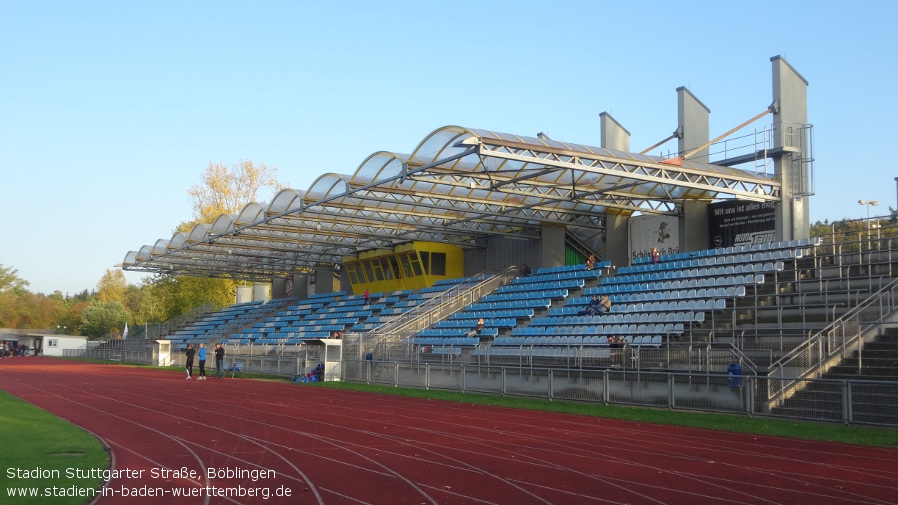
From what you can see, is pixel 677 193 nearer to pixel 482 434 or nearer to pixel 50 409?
pixel 482 434

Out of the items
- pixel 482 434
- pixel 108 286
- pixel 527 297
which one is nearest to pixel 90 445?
pixel 482 434

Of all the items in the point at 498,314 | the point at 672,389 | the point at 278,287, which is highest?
the point at 278,287

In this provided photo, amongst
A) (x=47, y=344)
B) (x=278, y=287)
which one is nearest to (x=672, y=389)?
(x=278, y=287)

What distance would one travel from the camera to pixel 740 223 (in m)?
31.5

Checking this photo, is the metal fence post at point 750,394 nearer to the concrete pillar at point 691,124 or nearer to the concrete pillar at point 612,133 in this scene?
the concrete pillar at point 691,124

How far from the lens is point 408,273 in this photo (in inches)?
1861

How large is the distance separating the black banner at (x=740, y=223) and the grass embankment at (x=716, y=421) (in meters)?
11.9

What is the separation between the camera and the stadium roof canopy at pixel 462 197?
2506 cm

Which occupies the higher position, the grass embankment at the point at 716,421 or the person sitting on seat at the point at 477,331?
the person sitting on seat at the point at 477,331

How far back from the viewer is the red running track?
33.8ft

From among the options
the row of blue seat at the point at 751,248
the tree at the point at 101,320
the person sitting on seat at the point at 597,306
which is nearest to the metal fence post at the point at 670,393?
the person sitting on seat at the point at 597,306

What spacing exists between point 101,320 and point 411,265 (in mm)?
58845

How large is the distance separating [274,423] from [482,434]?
4785mm

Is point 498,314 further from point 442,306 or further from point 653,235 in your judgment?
point 653,235
